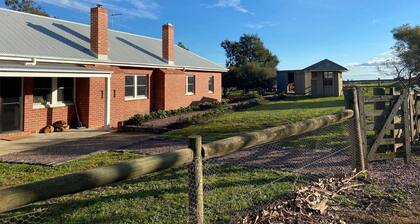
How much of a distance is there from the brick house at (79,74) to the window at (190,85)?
1.08 metres

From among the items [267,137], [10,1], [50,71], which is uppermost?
[10,1]

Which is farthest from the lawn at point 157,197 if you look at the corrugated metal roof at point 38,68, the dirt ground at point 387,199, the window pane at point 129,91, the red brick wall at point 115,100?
the window pane at point 129,91

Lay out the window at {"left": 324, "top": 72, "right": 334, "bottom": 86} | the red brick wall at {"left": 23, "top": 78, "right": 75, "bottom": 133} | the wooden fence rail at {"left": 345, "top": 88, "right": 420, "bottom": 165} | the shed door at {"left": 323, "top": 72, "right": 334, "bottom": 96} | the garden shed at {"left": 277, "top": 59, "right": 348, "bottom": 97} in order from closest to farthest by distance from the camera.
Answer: the wooden fence rail at {"left": 345, "top": 88, "right": 420, "bottom": 165} < the red brick wall at {"left": 23, "top": 78, "right": 75, "bottom": 133} < the garden shed at {"left": 277, "top": 59, "right": 348, "bottom": 97} < the shed door at {"left": 323, "top": 72, "right": 334, "bottom": 96} < the window at {"left": 324, "top": 72, "right": 334, "bottom": 86}

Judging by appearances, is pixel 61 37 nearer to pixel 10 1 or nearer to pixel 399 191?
pixel 399 191

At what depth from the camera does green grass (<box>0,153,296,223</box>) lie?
525cm

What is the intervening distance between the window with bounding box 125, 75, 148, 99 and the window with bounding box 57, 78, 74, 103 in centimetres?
351

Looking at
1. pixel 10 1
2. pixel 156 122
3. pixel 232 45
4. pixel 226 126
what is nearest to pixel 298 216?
pixel 226 126

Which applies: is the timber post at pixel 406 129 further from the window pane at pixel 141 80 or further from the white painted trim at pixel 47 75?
the window pane at pixel 141 80

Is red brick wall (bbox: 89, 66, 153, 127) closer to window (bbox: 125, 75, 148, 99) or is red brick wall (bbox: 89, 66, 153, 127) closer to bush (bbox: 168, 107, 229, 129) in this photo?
window (bbox: 125, 75, 148, 99)

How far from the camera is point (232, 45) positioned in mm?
78500

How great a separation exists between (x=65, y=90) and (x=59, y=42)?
2.25 meters

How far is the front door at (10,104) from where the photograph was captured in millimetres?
14086

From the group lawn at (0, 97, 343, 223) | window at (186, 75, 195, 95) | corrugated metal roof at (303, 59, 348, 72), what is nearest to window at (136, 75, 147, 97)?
window at (186, 75, 195, 95)

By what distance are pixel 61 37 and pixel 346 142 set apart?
13.4m
